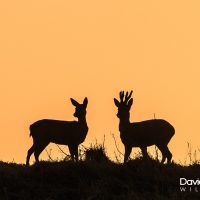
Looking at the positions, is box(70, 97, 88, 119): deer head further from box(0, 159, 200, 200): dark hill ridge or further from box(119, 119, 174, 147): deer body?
box(0, 159, 200, 200): dark hill ridge

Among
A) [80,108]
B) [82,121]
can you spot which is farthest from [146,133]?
[80,108]

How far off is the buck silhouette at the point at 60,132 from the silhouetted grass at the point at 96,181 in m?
4.76

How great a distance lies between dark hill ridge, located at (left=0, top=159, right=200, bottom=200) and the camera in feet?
44.0

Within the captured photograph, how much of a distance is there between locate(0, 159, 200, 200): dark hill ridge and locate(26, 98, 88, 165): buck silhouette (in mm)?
4892

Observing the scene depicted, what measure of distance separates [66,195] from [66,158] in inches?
110

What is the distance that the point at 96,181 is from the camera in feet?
46.2

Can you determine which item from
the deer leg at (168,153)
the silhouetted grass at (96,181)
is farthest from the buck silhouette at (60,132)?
the silhouetted grass at (96,181)

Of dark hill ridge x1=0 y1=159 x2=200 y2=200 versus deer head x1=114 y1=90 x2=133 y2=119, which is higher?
deer head x1=114 y1=90 x2=133 y2=119

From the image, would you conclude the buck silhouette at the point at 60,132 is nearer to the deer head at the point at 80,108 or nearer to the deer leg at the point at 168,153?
the deer head at the point at 80,108

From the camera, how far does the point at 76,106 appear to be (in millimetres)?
20672

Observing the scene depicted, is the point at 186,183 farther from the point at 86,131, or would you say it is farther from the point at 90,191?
the point at 86,131

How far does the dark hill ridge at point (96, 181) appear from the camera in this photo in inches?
528

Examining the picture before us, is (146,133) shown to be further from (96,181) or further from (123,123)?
(96,181)

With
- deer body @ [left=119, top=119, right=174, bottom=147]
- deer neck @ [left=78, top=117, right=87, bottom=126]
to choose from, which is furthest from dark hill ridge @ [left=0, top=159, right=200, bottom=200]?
deer neck @ [left=78, top=117, right=87, bottom=126]
